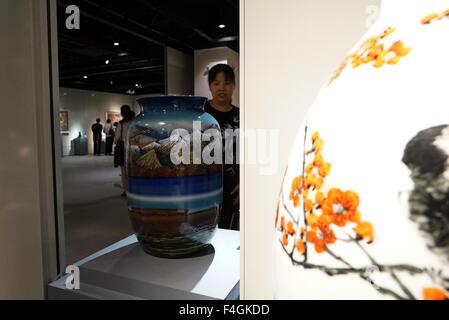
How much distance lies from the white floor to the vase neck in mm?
1924

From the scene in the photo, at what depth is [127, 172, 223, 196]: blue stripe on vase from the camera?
31.7 inches

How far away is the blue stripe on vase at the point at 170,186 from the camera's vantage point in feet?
2.64

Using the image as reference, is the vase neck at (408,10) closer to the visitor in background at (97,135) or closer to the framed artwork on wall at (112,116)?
the visitor in background at (97,135)

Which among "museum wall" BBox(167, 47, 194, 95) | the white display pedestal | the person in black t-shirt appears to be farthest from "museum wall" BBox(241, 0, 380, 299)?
"museum wall" BBox(167, 47, 194, 95)

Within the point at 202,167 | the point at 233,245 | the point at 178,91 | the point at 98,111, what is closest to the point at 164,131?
the point at 202,167

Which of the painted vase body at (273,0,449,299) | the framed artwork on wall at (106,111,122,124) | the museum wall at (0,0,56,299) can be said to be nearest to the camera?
the painted vase body at (273,0,449,299)

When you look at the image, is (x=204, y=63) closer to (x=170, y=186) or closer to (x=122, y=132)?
(x=122, y=132)

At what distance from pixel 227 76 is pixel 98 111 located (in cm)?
1093

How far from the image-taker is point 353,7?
0.52m

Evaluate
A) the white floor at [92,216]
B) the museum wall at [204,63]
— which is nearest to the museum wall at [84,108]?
the white floor at [92,216]

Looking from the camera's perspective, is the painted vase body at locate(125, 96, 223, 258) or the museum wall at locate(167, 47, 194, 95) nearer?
the painted vase body at locate(125, 96, 223, 258)

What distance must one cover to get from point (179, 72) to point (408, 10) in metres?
4.41

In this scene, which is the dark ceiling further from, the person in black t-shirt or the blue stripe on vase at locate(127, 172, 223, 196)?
the blue stripe on vase at locate(127, 172, 223, 196)

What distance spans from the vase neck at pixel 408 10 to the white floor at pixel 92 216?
192 centimetres
